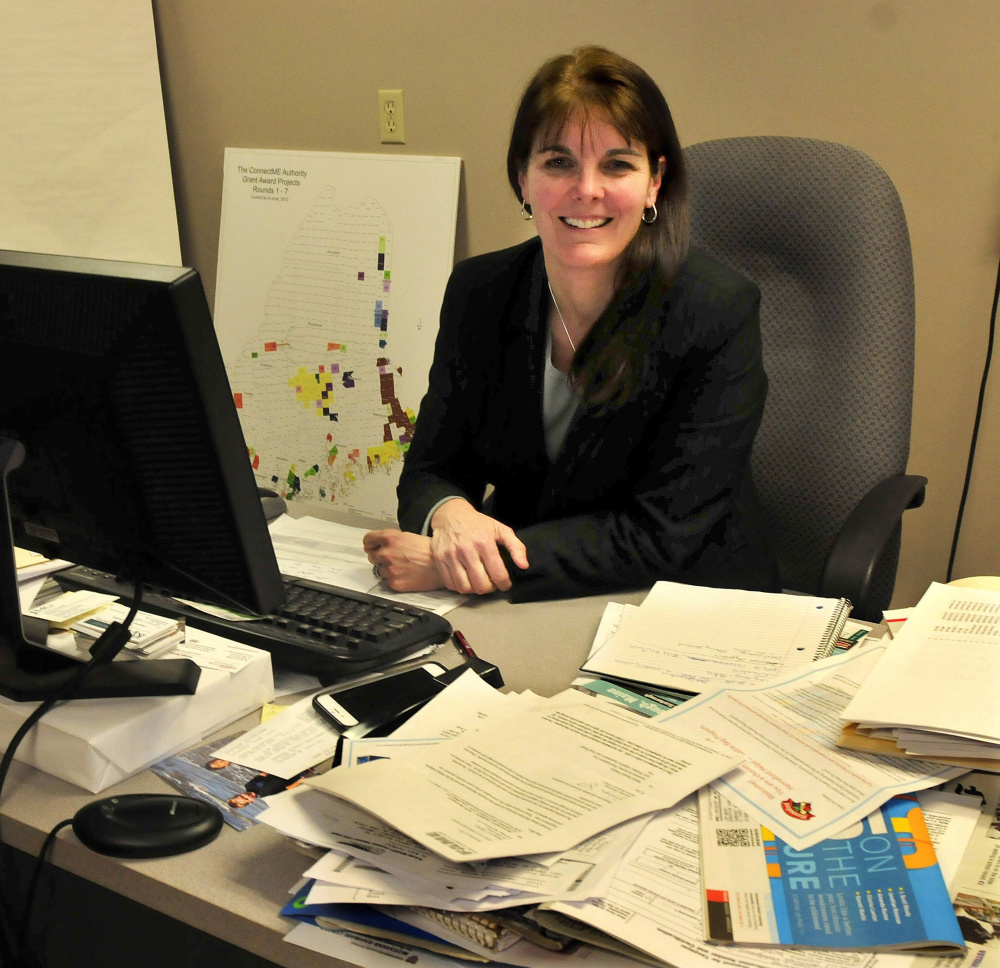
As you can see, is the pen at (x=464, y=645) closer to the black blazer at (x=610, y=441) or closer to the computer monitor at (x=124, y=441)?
the black blazer at (x=610, y=441)

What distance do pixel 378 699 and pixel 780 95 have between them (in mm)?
1708

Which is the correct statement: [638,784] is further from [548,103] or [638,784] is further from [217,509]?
[548,103]

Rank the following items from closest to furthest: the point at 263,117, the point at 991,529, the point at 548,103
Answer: the point at 548,103
the point at 991,529
the point at 263,117

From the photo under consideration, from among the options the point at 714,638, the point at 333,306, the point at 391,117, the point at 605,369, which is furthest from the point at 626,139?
the point at 333,306

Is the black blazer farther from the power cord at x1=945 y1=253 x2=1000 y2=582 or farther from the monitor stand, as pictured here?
the power cord at x1=945 y1=253 x2=1000 y2=582

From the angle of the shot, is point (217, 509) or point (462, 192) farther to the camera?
point (462, 192)

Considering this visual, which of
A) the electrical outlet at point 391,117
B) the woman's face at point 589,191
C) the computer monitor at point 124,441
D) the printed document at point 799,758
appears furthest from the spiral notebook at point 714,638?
the electrical outlet at point 391,117

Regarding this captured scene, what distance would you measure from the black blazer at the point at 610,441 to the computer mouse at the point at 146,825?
543mm

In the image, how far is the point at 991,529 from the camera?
2100mm

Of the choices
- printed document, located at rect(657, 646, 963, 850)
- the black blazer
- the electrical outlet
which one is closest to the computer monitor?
printed document, located at rect(657, 646, 963, 850)

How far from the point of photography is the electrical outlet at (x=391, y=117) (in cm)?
259

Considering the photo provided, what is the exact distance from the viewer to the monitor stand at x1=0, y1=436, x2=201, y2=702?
0.86 meters

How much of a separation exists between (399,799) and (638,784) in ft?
0.59

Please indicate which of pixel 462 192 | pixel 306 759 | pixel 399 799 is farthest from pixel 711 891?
pixel 462 192
